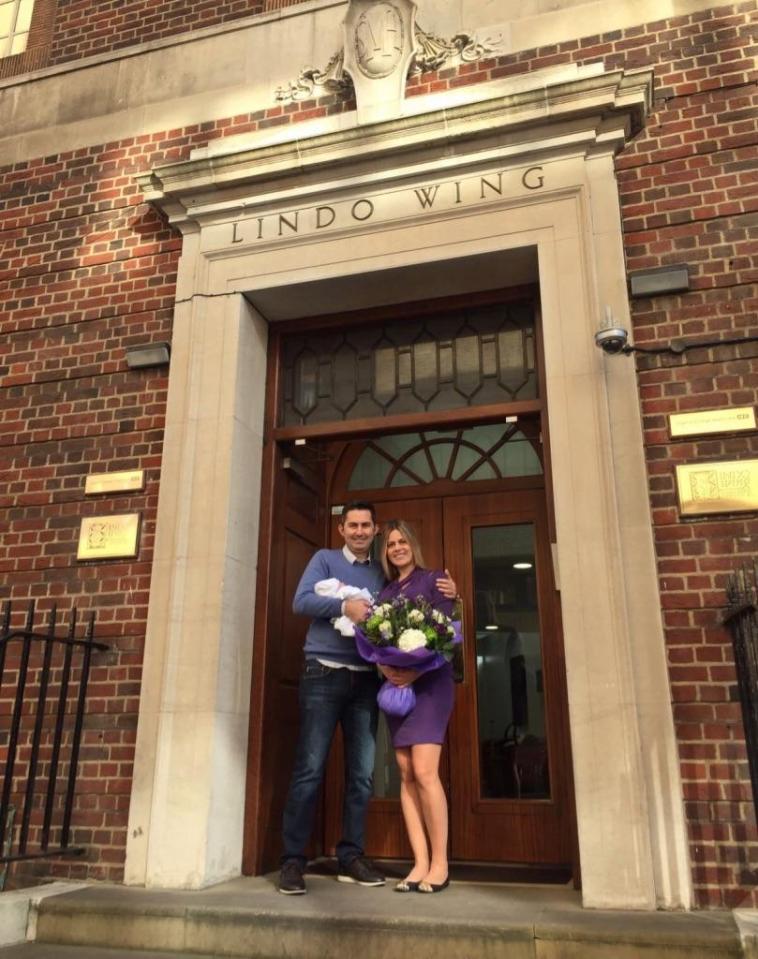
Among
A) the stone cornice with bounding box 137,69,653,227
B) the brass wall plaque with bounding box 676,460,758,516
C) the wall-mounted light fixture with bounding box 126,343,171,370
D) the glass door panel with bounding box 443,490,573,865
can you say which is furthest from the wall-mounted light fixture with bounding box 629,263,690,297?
the wall-mounted light fixture with bounding box 126,343,171,370

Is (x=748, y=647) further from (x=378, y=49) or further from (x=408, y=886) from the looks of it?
(x=378, y=49)

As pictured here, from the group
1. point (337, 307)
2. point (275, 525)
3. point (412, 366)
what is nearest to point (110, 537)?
point (275, 525)

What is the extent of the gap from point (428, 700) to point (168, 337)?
3030mm

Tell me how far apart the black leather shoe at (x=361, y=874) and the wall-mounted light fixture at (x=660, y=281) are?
3.45 m

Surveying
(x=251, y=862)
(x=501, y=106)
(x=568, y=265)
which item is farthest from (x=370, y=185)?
(x=251, y=862)

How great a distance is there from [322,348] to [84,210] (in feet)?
7.13

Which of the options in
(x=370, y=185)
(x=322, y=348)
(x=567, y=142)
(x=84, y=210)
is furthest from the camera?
(x=84, y=210)

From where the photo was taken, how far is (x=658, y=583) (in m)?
4.23

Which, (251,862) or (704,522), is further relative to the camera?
(251,862)

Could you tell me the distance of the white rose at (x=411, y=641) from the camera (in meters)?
4.00

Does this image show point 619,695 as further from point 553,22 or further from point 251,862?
point 553,22

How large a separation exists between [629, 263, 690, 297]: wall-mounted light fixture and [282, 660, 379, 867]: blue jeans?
263 centimetres

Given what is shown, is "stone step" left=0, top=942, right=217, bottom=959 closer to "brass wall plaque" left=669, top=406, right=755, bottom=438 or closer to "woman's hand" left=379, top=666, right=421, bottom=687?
"woman's hand" left=379, top=666, right=421, bottom=687

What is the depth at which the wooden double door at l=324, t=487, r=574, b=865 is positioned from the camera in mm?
5156
